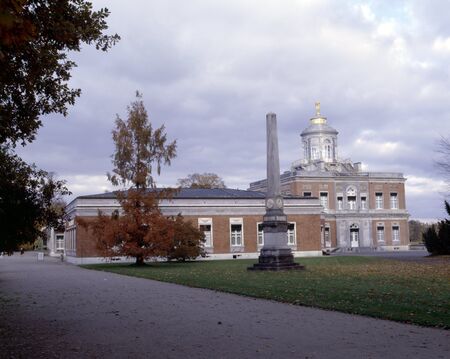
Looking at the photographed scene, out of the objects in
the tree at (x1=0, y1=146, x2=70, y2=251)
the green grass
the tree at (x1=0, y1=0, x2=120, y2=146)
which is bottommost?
the green grass

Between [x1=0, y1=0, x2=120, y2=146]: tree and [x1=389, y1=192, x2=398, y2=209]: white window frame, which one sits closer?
[x1=0, y1=0, x2=120, y2=146]: tree

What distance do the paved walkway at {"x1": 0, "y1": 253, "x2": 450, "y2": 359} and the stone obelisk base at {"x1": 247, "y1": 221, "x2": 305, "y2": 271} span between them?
12.6 metres

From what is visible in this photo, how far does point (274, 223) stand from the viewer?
93.0 feet

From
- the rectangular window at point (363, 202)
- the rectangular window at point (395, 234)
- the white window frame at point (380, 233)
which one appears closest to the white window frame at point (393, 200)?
the rectangular window at point (395, 234)

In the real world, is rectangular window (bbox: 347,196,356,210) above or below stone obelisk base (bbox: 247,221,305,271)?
above

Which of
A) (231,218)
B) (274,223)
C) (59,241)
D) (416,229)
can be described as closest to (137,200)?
(274,223)

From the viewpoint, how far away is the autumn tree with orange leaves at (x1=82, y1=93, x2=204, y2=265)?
34.9 m

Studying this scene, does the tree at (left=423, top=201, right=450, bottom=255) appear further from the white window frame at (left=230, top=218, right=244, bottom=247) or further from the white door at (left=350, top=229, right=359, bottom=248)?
the white door at (left=350, top=229, right=359, bottom=248)

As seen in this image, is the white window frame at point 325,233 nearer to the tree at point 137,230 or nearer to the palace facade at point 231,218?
the palace facade at point 231,218

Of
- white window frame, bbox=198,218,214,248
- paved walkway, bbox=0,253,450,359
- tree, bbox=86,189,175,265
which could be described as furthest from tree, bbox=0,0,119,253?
white window frame, bbox=198,218,214,248

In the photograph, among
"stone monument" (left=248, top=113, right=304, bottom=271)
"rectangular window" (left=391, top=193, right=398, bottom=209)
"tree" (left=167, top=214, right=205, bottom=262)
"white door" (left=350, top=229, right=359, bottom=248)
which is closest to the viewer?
"stone monument" (left=248, top=113, right=304, bottom=271)

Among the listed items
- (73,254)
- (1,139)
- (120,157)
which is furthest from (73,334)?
(73,254)

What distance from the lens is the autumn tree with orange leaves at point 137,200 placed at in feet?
114

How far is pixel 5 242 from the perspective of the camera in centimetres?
1305
